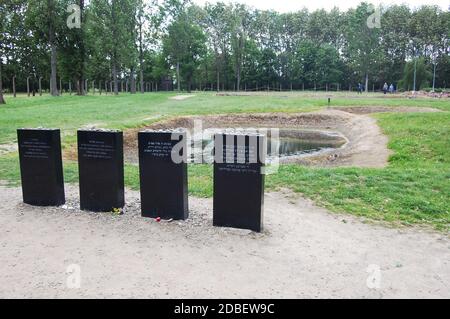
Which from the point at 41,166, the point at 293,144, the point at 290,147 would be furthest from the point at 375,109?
the point at 41,166

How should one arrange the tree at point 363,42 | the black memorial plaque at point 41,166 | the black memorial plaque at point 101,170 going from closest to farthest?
the black memorial plaque at point 101,170 → the black memorial plaque at point 41,166 → the tree at point 363,42

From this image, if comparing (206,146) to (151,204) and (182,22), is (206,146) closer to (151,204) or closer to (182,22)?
(151,204)

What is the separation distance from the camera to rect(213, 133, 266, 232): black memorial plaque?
6.20 meters

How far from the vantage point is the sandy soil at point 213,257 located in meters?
4.61

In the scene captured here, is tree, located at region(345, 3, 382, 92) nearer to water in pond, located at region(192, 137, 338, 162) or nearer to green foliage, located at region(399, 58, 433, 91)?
green foliage, located at region(399, 58, 433, 91)

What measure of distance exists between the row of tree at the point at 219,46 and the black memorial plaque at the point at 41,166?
3175cm

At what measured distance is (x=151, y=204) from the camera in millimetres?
7023

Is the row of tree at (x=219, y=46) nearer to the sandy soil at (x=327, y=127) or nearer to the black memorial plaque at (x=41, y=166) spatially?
the sandy soil at (x=327, y=127)

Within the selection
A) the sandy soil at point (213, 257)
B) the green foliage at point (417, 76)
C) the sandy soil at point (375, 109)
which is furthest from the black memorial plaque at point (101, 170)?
the green foliage at point (417, 76)

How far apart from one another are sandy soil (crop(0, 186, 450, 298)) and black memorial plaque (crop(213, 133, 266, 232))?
277 millimetres

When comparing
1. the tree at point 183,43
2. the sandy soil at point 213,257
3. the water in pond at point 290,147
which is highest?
the tree at point 183,43

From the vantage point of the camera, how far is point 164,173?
22.4ft
